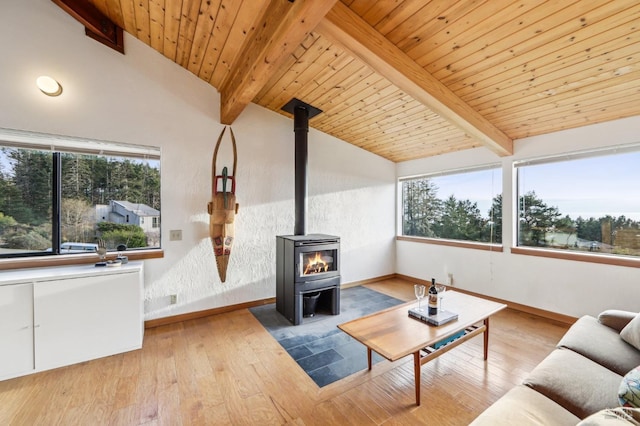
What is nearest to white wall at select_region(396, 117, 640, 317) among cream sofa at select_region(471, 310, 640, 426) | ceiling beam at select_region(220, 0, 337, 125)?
cream sofa at select_region(471, 310, 640, 426)

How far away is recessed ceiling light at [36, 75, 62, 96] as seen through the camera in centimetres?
237

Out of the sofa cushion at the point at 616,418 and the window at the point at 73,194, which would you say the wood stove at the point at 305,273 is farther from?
the sofa cushion at the point at 616,418

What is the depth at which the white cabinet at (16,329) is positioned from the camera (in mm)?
1965

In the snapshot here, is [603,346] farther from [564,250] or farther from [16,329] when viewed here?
[16,329]

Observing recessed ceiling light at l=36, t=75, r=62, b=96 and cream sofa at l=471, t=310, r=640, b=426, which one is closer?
cream sofa at l=471, t=310, r=640, b=426

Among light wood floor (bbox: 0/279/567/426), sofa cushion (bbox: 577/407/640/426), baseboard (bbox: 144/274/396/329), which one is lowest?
light wood floor (bbox: 0/279/567/426)

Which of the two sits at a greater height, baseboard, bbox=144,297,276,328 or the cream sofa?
the cream sofa

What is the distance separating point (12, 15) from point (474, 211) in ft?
18.4

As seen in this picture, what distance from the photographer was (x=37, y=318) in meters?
2.06

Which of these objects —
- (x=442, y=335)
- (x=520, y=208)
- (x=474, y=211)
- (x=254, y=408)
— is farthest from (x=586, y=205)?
(x=254, y=408)

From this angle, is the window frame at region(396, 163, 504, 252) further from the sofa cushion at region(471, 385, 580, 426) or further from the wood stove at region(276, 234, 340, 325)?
the sofa cushion at region(471, 385, 580, 426)

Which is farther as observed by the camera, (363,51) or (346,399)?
(363,51)

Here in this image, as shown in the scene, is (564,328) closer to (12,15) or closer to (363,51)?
(363,51)

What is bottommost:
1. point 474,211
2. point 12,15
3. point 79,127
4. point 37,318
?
point 37,318
